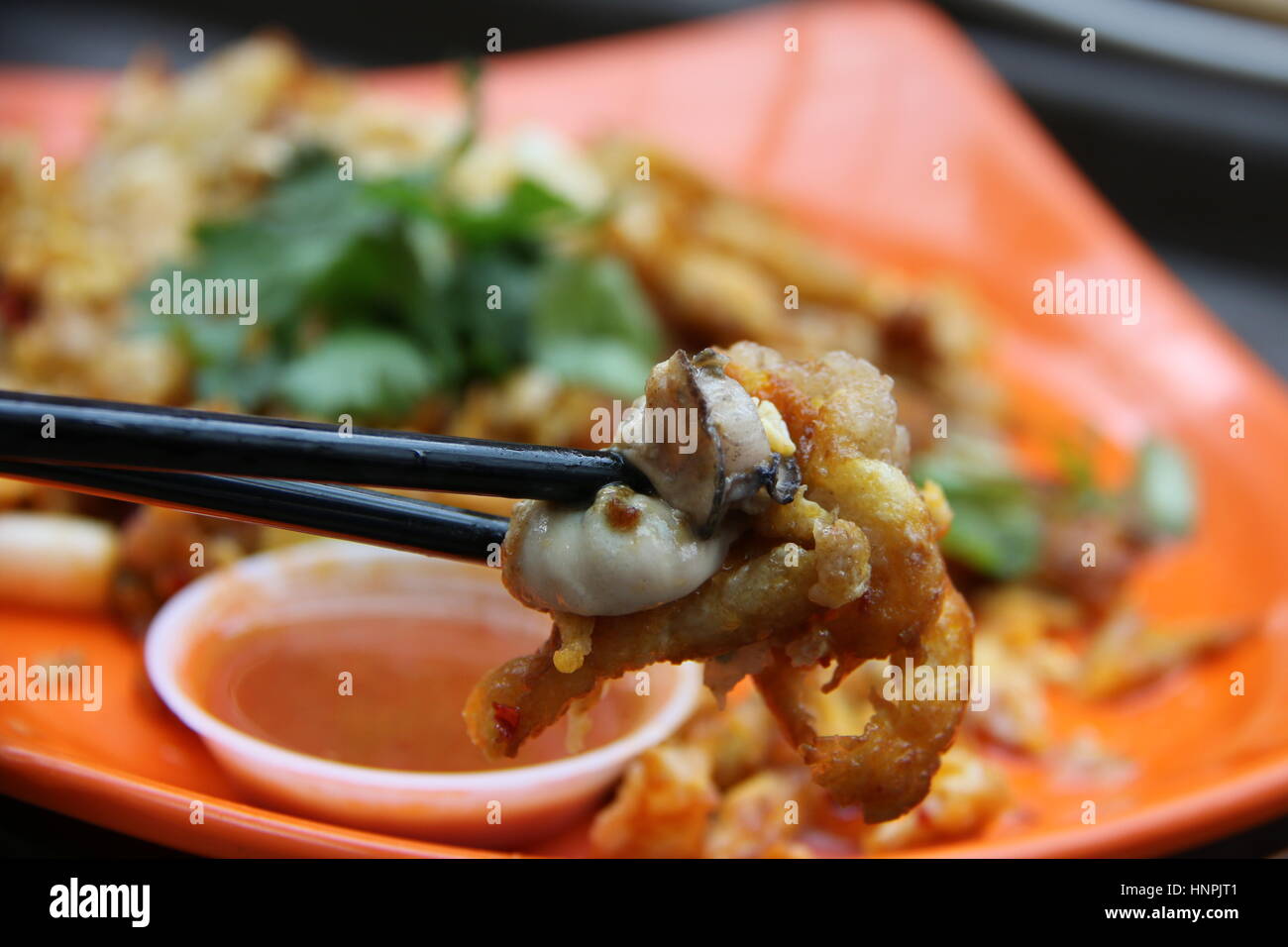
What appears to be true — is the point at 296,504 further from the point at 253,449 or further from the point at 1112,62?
the point at 1112,62

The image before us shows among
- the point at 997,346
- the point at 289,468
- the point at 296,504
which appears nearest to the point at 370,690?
the point at 296,504

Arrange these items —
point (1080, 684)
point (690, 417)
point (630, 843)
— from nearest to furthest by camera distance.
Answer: point (690, 417) < point (630, 843) < point (1080, 684)

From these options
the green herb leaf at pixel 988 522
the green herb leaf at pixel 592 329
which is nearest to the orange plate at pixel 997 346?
the green herb leaf at pixel 988 522

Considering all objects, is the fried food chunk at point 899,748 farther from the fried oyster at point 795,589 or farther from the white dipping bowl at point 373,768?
the white dipping bowl at point 373,768
